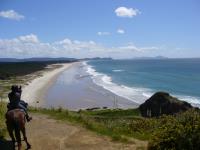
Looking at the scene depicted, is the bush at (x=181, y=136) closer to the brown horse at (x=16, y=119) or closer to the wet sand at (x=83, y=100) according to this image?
the brown horse at (x=16, y=119)

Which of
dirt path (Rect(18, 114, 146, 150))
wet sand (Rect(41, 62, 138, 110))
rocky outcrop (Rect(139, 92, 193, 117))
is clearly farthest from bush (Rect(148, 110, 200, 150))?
wet sand (Rect(41, 62, 138, 110))

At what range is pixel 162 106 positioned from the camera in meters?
31.4

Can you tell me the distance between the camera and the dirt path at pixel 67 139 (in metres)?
11.2

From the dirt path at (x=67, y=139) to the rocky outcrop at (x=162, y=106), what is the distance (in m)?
17.6

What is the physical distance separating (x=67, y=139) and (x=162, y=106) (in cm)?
2035

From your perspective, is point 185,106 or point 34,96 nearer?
point 185,106

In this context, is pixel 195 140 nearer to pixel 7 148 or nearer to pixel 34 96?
pixel 7 148

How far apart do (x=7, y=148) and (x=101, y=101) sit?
43.1 meters

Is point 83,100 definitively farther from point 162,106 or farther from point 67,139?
point 67,139

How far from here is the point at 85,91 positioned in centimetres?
6606

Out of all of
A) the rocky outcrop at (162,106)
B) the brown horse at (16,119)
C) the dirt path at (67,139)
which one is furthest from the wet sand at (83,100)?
the brown horse at (16,119)

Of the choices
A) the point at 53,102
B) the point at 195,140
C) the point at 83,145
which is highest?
the point at 195,140

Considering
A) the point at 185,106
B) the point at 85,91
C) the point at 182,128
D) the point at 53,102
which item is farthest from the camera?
the point at 85,91

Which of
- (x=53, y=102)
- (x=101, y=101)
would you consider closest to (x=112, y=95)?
(x=101, y=101)
